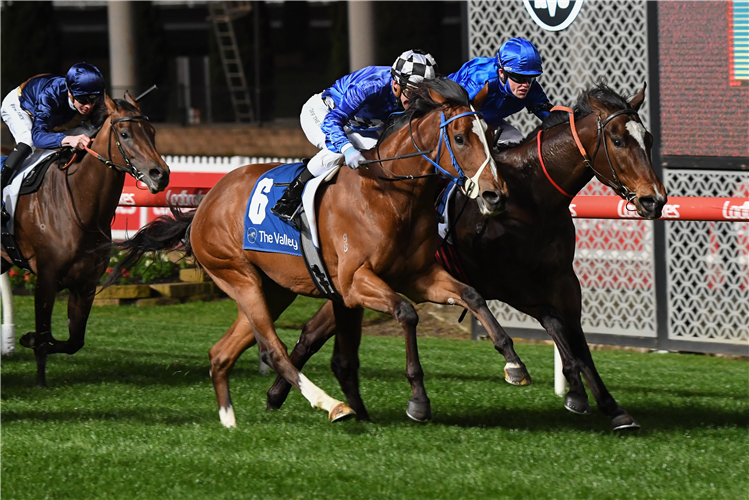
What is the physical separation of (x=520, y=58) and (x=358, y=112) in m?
0.87

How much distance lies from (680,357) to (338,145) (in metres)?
4.54

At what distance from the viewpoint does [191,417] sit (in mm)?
5652

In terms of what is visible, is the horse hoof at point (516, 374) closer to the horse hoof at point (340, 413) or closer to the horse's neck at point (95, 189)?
the horse hoof at point (340, 413)

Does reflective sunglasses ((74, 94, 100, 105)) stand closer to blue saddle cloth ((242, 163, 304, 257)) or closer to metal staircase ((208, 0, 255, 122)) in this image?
blue saddle cloth ((242, 163, 304, 257))

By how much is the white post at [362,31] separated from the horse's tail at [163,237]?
1115cm

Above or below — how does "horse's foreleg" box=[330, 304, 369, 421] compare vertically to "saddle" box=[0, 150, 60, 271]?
below

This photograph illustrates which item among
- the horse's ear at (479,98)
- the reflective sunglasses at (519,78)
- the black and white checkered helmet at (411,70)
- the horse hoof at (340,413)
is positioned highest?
the black and white checkered helmet at (411,70)

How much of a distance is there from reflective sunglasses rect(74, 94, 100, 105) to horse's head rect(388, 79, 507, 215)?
2.45 metres

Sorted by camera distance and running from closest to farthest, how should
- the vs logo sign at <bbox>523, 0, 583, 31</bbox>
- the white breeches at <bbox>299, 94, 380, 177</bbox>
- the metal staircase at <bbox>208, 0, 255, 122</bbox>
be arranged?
the white breeches at <bbox>299, 94, 380, 177</bbox> < the vs logo sign at <bbox>523, 0, 583, 31</bbox> < the metal staircase at <bbox>208, 0, 255, 122</bbox>

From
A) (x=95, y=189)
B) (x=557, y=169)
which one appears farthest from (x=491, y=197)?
(x=95, y=189)

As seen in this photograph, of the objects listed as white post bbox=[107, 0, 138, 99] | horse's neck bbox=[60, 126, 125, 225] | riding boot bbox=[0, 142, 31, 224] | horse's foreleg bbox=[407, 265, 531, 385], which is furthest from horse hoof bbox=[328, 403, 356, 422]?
white post bbox=[107, 0, 138, 99]

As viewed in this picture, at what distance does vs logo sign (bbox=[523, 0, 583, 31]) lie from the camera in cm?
857

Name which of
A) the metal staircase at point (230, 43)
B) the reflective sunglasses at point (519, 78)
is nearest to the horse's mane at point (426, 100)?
the reflective sunglasses at point (519, 78)

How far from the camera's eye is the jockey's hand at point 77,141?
6477mm
